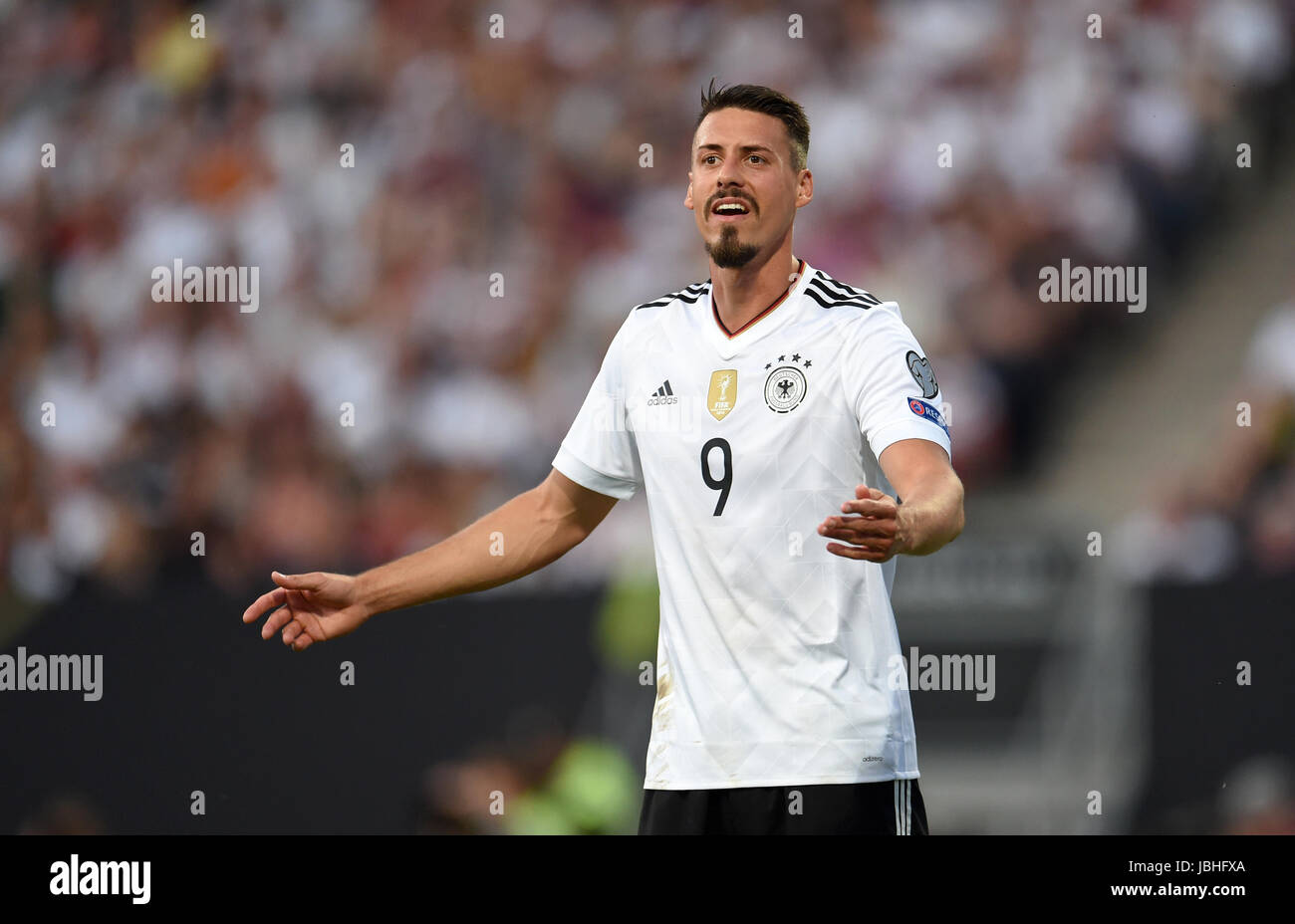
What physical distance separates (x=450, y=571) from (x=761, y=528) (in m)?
0.85

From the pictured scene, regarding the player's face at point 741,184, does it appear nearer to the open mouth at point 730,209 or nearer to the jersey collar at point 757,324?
the open mouth at point 730,209

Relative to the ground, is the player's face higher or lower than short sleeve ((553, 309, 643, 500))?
higher

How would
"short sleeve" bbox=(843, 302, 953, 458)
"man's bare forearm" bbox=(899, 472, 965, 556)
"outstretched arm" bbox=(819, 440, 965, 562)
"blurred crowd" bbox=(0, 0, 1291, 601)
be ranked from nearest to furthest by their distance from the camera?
"outstretched arm" bbox=(819, 440, 965, 562) < "man's bare forearm" bbox=(899, 472, 965, 556) < "short sleeve" bbox=(843, 302, 953, 458) < "blurred crowd" bbox=(0, 0, 1291, 601)

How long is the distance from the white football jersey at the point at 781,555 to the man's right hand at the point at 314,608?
795 mm

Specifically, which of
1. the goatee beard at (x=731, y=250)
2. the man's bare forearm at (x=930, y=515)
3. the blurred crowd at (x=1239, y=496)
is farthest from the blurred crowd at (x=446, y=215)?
the man's bare forearm at (x=930, y=515)

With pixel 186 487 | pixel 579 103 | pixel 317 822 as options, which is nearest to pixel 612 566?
pixel 317 822

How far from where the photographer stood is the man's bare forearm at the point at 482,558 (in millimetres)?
3768

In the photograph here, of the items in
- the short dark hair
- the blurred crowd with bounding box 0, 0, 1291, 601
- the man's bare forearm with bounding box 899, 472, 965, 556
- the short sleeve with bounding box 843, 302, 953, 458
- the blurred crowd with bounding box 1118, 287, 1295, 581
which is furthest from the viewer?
the blurred crowd with bounding box 0, 0, 1291, 601

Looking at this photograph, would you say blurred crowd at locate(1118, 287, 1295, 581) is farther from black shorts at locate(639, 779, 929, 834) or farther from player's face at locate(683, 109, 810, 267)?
player's face at locate(683, 109, 810, 267)

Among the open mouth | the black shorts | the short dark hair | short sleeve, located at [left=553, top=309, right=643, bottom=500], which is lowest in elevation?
the black shorts

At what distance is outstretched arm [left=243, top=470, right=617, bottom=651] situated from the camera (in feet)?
12.1

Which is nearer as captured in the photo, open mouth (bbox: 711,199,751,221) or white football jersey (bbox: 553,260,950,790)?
white football jersey (bbox: 553,260,950,790)

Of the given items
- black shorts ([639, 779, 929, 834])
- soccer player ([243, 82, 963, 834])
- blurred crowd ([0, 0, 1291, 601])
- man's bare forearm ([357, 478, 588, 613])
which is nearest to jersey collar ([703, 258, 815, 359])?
soccer player ([243, 82, 963, 834])

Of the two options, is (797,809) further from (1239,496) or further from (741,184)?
(1239,496)
